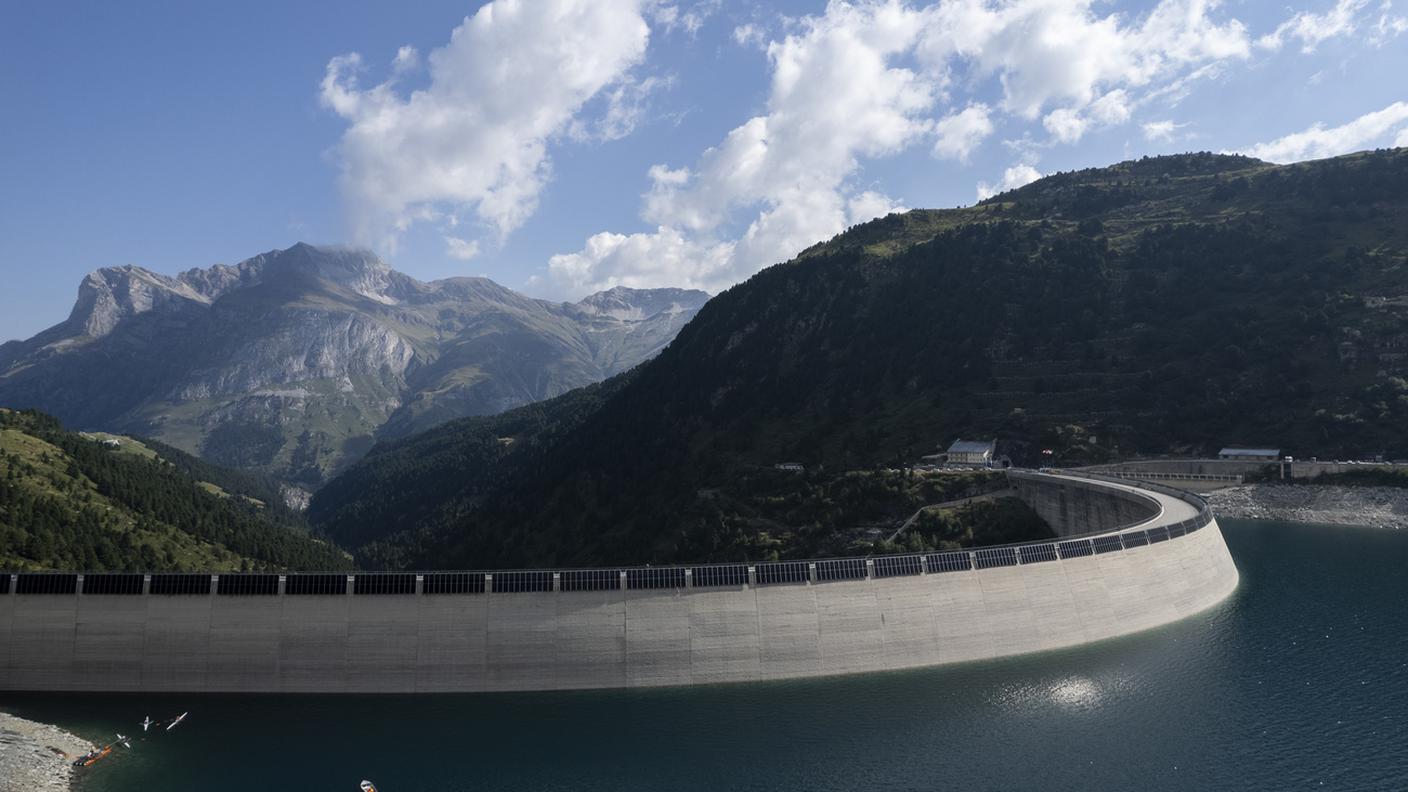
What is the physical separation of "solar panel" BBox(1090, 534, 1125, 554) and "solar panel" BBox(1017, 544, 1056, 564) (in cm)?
554

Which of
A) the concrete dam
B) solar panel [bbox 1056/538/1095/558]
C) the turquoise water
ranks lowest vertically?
the turquoise water

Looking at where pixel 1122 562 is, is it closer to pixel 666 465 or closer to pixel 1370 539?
pixel 1370 539

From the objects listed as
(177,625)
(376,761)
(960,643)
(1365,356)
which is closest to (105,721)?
(177,625)

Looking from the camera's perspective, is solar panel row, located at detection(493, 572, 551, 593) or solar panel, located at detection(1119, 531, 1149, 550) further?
solar panel, located at detection(1119, 531, 1149, 550)

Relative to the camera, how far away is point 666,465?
7677 inches

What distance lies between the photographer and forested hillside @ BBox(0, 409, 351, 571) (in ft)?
400

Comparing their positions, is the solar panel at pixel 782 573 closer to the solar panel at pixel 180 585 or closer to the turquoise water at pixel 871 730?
the turquoise water at pixel 871 730

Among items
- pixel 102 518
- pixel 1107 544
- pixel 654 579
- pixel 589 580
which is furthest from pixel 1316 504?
pixel 102 518

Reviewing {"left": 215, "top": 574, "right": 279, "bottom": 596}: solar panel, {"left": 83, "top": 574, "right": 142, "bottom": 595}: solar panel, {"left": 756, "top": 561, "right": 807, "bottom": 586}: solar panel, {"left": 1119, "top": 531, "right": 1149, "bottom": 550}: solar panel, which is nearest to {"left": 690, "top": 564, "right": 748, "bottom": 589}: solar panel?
{"left": 756, "top": 561, "right": 807, "bottom": 586}: solar panel

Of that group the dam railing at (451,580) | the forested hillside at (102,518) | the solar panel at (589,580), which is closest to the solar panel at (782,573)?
the dam railing at (451,580)

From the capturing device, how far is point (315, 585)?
66.7 metres

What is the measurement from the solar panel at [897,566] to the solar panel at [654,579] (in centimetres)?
1724

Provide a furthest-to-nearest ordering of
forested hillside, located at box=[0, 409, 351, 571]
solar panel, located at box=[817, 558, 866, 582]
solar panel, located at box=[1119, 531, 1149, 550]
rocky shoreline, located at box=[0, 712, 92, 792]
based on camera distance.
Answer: forested hillside, located at box=[0, 409, 351, 571], solar panel, located at box=[1119, 531, 1149, 550], solar panel, located at box=[817, 558, 866, 582], rocky shoreline, located at box=[0, 712, 92, 792]

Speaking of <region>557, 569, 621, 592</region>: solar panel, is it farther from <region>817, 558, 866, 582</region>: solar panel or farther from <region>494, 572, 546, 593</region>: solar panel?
<region>817, 558, 866, 582</region>: solar panel
